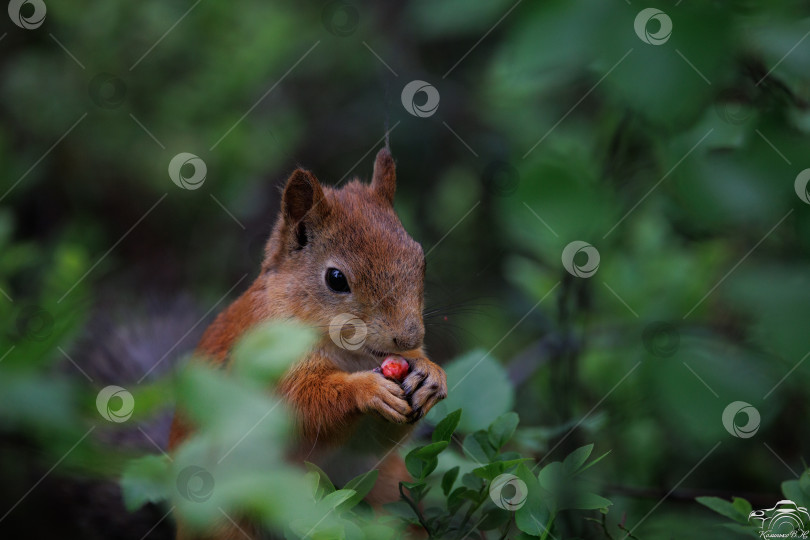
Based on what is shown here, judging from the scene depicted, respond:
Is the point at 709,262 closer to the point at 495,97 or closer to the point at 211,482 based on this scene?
the point at 495,97

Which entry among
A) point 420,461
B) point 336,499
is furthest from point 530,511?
point 336,499

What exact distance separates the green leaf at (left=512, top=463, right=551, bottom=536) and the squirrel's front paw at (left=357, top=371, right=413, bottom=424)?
50cm

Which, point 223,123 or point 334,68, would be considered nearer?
point 223,123

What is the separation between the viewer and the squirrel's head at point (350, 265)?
74.1 inches

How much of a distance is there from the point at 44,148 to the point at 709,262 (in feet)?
9.93

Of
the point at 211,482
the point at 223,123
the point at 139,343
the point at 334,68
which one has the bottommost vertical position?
the point at 139,343

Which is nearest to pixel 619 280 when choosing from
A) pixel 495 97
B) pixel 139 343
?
pixel 495 97

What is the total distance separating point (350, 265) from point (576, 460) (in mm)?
883

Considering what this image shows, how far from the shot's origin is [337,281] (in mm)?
1989

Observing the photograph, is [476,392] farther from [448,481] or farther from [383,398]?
[448,481]

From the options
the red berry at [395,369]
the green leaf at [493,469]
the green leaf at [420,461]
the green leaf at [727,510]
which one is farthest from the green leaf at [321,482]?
the green leaf at [727,510]

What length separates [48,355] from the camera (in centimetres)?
128

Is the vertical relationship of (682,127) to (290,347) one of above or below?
above

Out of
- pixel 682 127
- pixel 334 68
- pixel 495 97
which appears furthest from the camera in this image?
pixel 334 68
